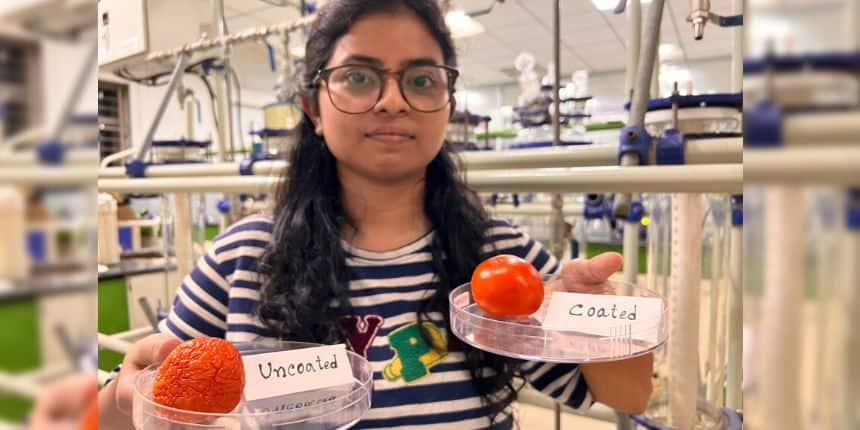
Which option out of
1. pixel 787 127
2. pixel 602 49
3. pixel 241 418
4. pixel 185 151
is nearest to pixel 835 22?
pixel 787 127

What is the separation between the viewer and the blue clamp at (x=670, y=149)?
0.64m

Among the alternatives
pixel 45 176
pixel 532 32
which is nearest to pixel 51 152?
pixel 45 176

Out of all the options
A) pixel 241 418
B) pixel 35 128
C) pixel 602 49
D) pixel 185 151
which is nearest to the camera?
pixel 35 128

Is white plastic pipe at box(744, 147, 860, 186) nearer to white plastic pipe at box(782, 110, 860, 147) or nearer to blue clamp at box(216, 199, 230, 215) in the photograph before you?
white plastic pipe at box(782, 110, 860, 147)

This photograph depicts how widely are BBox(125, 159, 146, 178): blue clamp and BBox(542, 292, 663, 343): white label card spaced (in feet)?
3.72

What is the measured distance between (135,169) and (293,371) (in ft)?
3.41

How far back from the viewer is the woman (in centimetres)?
68

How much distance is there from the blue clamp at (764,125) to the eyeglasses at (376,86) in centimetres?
58

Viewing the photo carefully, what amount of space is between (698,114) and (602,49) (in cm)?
273

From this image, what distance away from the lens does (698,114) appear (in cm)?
71

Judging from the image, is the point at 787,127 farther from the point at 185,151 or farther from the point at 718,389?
the point at 185,151

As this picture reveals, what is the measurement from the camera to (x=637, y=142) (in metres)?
0.66

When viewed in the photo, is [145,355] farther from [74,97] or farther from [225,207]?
[225,207]

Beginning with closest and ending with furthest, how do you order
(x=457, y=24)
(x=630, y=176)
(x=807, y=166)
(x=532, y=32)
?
(x=807, y=166) → (x=630, y=176) → (x=457, y=24) → (x=532, y=32)
